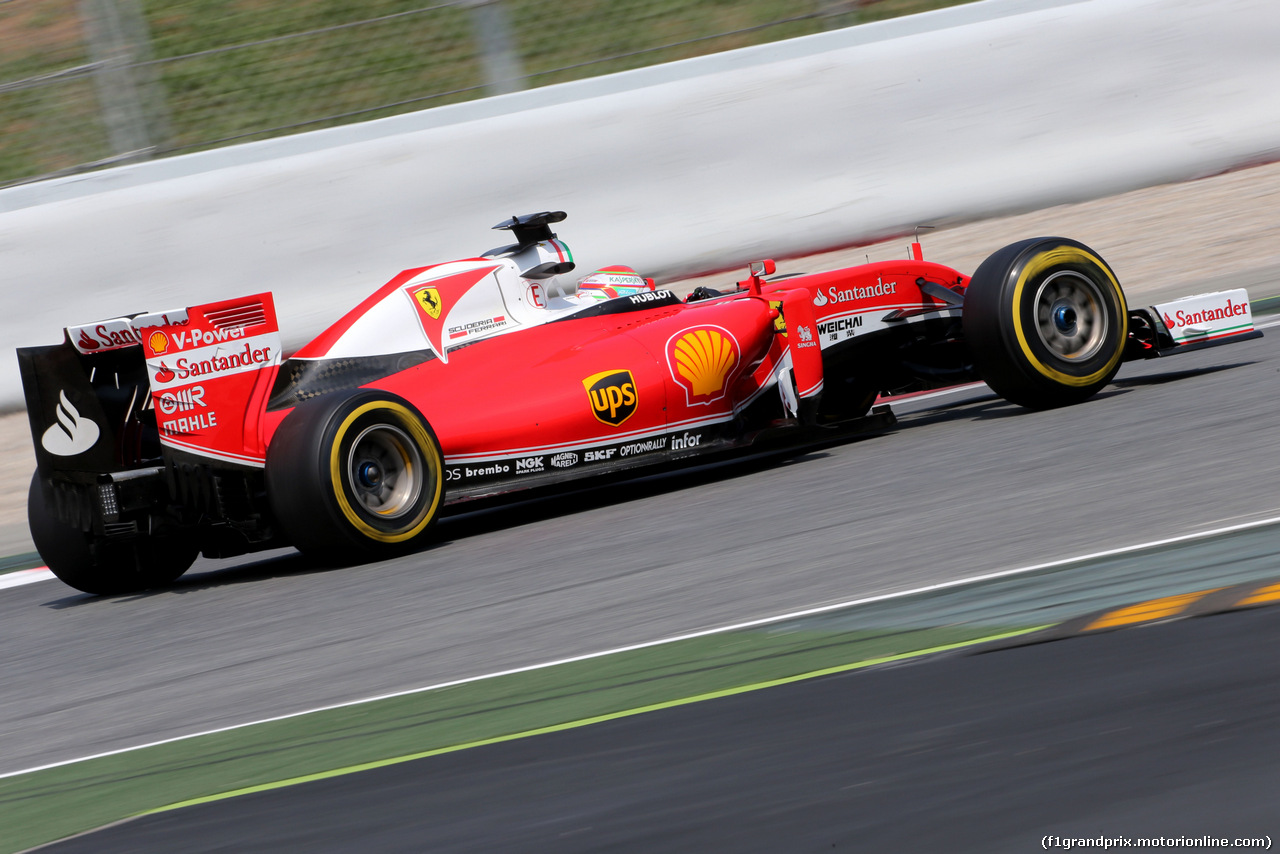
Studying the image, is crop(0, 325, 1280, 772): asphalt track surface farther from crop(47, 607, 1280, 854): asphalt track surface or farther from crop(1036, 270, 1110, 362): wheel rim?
crop(47, 607, 1280, 854): asphalt track surface

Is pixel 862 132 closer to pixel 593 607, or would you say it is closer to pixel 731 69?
pixel 731 69

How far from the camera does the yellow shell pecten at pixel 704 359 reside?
6.54m

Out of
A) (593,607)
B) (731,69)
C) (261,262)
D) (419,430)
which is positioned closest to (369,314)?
(419,430)

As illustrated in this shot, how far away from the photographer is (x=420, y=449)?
586 centimetres

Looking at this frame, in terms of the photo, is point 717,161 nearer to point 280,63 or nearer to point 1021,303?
point 280,63

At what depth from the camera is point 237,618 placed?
538 cm

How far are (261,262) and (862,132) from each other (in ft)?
13.6

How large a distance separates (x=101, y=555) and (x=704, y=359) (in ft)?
8.44

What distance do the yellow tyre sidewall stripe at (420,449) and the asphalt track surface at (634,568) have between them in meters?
0.13

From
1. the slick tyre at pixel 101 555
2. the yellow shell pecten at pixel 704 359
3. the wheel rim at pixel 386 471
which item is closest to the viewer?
the wheel rim at pixel 386 471

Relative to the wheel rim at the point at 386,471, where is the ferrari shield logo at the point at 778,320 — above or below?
above

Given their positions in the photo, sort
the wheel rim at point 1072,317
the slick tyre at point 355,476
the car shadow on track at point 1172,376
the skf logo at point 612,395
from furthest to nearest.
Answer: the car shadow on track at point 1172,376 → the wheel rim at point 1072,317 → the skf logo at point 612,395 → the slick tyre at point 355,476

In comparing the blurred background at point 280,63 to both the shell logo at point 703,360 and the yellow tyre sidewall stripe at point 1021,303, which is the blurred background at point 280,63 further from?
the yellow tyre sidewall stripe at point 1021,303

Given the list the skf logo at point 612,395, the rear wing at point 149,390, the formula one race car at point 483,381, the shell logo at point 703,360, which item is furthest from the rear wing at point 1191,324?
the rear wing at point 149,390
